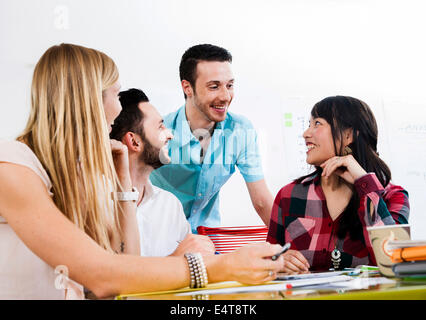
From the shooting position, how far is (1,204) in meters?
0.93

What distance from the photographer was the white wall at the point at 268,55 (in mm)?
1519

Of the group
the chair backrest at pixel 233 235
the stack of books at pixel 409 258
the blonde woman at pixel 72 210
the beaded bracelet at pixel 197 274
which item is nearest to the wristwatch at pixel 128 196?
the blonde woman at pixel 72 210

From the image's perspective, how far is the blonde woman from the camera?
90cm

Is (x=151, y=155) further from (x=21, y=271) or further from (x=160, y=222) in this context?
(x=21, y=271)

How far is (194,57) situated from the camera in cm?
167

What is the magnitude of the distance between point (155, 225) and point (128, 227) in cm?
15

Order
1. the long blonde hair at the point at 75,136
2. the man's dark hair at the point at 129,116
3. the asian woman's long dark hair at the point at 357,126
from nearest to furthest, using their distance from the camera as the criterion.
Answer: the long blonde hair at the point at 75,136
the man's dark hair at the point at 129,116
the asian woman's long dark hair at the point at 357,126

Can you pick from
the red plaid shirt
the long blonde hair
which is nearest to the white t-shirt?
the long blonde hair

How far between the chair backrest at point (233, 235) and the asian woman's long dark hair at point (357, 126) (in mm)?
294

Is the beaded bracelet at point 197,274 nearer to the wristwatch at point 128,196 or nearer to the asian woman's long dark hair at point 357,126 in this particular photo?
the wristwatch at point 128,196

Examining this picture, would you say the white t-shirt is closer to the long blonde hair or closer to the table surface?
the long blonde hair

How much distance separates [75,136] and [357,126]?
3.91 feet

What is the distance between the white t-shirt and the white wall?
20 centimetres

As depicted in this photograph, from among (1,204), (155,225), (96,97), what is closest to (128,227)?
(155,225)
